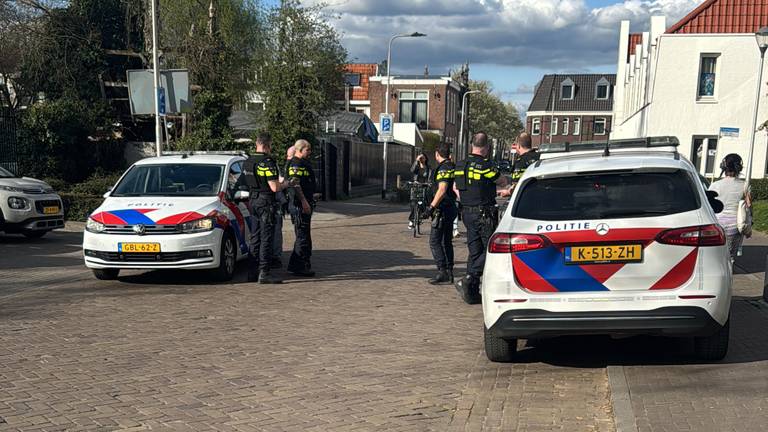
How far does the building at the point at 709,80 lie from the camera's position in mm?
28656

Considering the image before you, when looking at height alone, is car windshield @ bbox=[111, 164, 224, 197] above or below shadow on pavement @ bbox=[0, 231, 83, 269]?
above

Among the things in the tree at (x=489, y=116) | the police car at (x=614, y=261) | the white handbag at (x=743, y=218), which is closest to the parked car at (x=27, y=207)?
the police car at (x=614, y=261)

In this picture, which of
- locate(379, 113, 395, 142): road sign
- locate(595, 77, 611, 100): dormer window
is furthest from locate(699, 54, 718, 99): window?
locate(595, 77, 611, 100): dormer window

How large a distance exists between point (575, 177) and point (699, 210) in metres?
0.91

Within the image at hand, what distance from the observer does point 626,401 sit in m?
4.62

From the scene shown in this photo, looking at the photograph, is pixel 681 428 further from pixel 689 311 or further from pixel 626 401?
pixel 689 311

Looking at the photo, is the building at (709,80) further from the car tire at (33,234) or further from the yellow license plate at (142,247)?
the yellow license plate at (142,247)

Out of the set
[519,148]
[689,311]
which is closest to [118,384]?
[689,311]

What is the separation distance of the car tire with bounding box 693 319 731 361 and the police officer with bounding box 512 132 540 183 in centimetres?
418

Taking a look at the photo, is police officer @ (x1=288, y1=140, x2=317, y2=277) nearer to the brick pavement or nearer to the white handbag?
the brick pavement

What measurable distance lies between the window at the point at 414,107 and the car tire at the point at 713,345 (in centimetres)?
5397

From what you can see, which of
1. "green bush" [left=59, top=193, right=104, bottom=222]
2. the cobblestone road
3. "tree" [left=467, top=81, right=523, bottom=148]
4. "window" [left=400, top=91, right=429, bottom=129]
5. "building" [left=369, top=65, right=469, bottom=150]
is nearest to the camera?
the cobblestone road

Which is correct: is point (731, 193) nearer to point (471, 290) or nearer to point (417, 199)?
point (471, 290)

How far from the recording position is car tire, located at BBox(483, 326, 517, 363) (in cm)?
577
